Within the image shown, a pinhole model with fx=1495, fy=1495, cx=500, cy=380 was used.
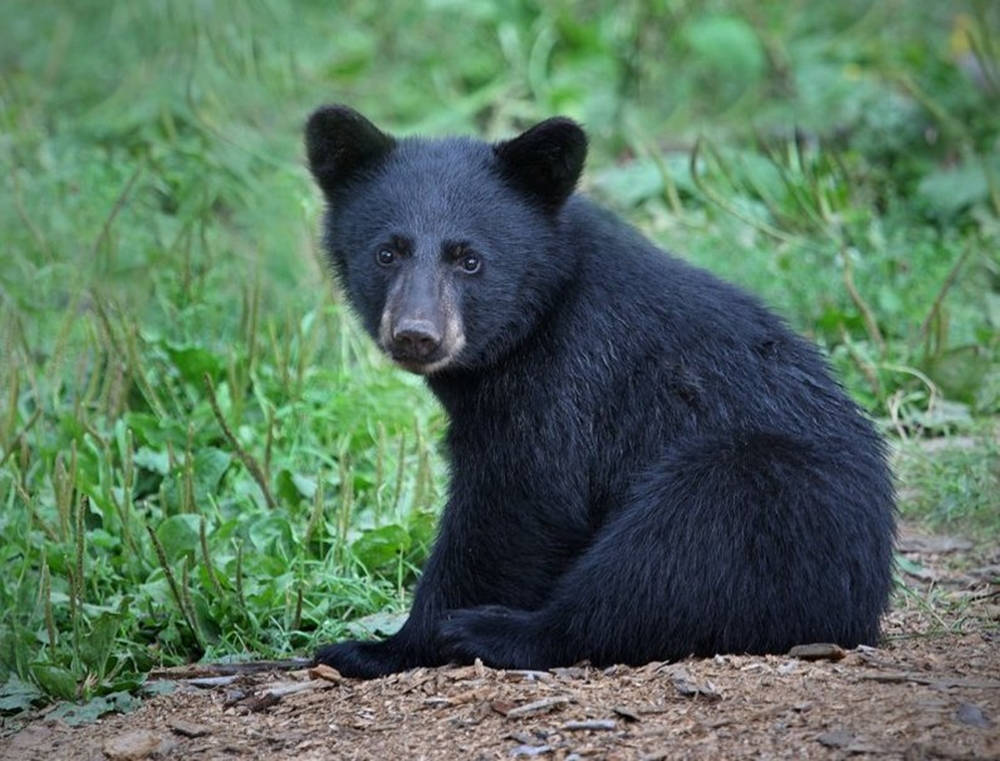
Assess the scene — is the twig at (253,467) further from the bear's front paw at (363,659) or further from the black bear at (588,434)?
the bear's front paw at (363,659)

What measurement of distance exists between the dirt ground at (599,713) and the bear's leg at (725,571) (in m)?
0.13

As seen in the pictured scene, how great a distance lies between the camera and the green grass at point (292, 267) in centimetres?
589

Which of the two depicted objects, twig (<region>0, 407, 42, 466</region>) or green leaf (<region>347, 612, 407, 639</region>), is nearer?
green leaf (<region>347, 612, 407, 639</region>)

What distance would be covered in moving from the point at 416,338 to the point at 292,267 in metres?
3.21

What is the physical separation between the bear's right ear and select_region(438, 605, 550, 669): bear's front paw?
1.71 m

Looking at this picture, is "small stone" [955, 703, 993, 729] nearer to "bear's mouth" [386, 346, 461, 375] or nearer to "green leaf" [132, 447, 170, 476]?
"bear's mouth" [386, 346, 461, 375]

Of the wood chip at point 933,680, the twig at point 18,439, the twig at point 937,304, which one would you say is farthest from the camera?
the twig at point 937,304

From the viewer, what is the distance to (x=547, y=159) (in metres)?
5.27

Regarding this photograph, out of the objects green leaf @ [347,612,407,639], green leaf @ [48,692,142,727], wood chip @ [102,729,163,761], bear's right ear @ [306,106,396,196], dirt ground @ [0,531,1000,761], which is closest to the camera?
dirt ground @ [0,531,1000,761]

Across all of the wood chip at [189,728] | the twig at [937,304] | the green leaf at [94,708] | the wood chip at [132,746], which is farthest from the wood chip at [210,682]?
the twig at [937,304]

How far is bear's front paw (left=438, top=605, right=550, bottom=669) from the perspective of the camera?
4766 millimetres

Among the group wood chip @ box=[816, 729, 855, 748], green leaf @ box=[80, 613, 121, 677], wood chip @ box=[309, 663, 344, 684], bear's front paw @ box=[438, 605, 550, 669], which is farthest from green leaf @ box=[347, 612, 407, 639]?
wood chip @ box=[816, 729, 855, 748]

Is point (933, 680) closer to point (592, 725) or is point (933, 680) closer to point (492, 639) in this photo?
point (592, 725)

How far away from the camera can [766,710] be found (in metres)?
3.95
